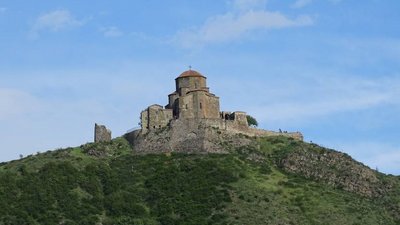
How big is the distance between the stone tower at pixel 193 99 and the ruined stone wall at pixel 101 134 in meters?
8.26

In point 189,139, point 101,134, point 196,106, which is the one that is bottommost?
point 189,139

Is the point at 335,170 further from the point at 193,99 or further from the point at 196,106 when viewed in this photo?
the point at 193,99

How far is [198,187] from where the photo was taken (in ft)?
397

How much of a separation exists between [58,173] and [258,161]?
23.7m

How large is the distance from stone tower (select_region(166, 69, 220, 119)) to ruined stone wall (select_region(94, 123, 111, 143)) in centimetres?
826

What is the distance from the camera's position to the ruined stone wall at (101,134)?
445 feet

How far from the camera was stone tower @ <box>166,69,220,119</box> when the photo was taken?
130500 mm

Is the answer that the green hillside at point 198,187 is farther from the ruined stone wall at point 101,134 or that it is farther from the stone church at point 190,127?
the ruined stone wall at point 101,134

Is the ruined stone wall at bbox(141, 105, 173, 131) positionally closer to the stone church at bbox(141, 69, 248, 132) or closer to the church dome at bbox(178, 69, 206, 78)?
the stone church at bbox(141, 69, 248, 132)

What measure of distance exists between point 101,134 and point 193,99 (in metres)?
13.3

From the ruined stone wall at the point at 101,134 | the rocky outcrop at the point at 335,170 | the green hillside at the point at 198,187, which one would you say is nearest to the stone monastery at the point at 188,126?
the green hillside at the point at 198,187

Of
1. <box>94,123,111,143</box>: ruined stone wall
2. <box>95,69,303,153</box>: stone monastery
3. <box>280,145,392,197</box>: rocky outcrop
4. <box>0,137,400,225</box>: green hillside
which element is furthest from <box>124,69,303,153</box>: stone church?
<box>280,145,392,197</box>: rocky outcrop

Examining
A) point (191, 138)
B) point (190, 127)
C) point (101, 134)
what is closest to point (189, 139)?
point (191, 138)

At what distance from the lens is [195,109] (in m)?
130
